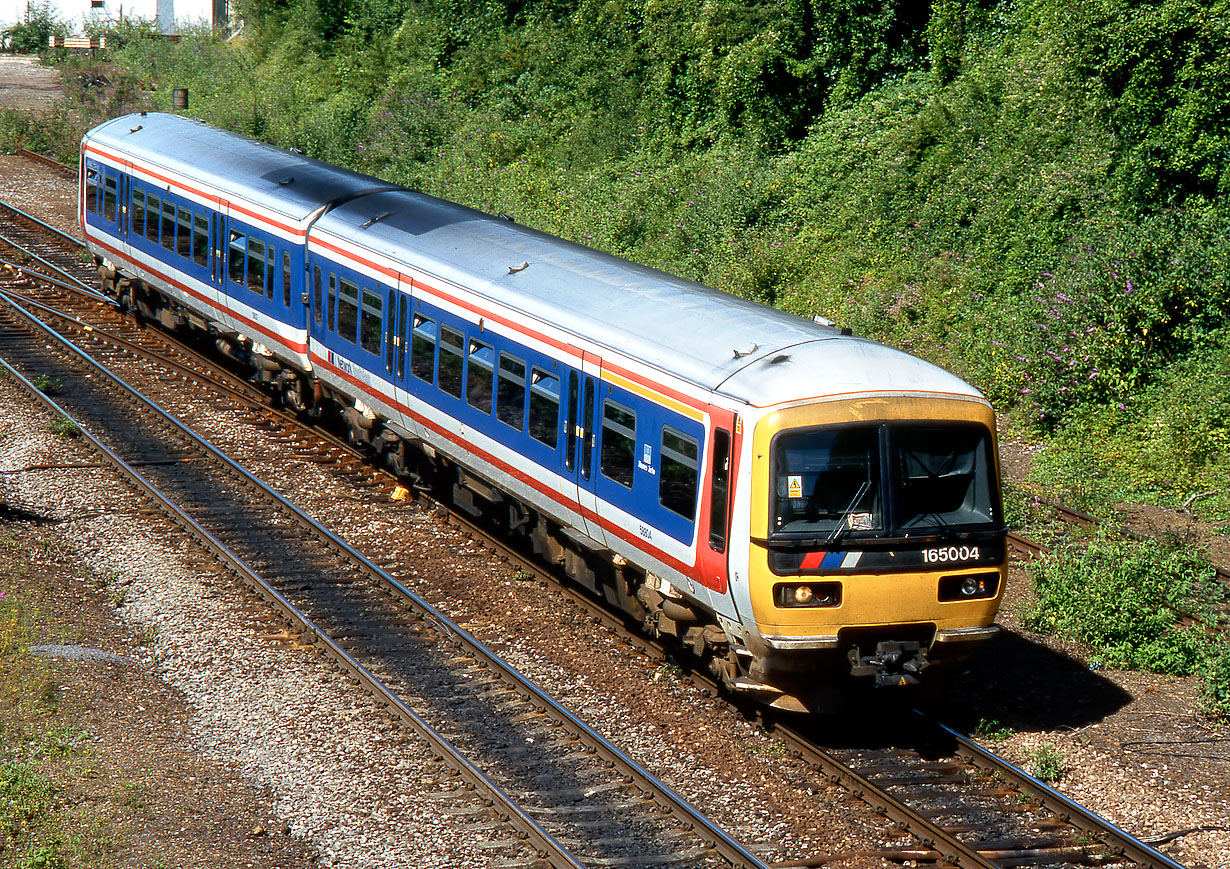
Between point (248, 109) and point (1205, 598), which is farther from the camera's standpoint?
point (248, 109)

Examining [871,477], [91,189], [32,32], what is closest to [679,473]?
[871,477]

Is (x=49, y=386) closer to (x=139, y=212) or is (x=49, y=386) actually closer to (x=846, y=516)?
(x=139, y=212)

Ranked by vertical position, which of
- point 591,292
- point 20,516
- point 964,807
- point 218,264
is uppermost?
point 591,292

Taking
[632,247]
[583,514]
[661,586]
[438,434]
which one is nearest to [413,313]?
[438,434]

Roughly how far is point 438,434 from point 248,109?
28549 millimetres

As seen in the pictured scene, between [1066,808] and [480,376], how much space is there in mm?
6749

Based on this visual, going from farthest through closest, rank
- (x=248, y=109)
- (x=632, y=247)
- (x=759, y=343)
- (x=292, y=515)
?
1. (x=248, y=109)
2. (x=632, y=247)
3. (x=292, y=515)
4. (x=759, y=343)

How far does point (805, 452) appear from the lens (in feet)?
30.5

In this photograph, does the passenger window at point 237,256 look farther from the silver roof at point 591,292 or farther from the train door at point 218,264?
the silver roof at point 591,292

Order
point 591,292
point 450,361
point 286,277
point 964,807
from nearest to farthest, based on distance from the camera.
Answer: point 964,807 → point 591,292 → point 450,361 → point 286,277

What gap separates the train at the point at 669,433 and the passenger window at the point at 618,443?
0.02 m

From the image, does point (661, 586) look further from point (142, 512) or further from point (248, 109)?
point (248, 109)

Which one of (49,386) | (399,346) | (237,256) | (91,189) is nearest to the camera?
(399,346)

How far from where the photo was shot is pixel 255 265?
58.4 ft
